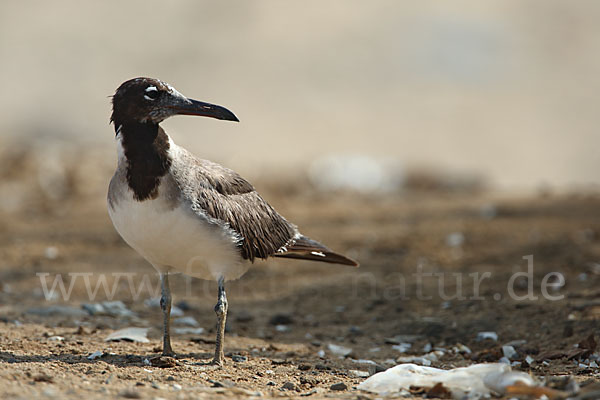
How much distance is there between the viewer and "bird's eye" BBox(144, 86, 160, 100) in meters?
4.70

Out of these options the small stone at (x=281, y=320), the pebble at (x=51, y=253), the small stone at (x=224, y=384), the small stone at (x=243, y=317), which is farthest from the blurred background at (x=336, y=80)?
the small stone at (x=224, y=384)

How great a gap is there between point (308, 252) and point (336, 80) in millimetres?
17697

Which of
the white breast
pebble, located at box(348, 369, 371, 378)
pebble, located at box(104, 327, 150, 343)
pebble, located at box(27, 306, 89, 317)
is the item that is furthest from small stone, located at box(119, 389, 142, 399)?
pebble, located at box(27, 306, 89, 317)

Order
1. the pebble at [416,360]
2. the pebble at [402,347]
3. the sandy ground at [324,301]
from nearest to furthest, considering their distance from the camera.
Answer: the sandy ground at [324,301] < the pebble at [416,360] < the pebble at [402,347]

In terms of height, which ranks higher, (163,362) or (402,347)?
(402,347)

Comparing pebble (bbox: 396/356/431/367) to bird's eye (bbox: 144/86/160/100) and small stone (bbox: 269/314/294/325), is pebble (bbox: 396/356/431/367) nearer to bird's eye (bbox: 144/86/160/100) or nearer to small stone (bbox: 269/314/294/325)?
small stone (bbox: 269/314/294/325)

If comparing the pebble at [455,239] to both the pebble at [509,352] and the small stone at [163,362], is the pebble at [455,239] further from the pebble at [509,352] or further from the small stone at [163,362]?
the small stone at [163,362]

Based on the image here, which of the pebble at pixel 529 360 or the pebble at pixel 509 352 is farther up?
the pebble at pixel 509 352

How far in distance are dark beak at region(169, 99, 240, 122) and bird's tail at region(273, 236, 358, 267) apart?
1052mm

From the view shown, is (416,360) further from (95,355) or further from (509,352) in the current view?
(95,355)

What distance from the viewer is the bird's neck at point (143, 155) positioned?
452cm

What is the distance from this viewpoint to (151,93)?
15.5 ft

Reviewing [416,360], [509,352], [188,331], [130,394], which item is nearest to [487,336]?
[509,352]

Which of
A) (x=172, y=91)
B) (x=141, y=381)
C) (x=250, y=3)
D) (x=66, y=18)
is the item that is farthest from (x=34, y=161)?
(x=250, y=3)
